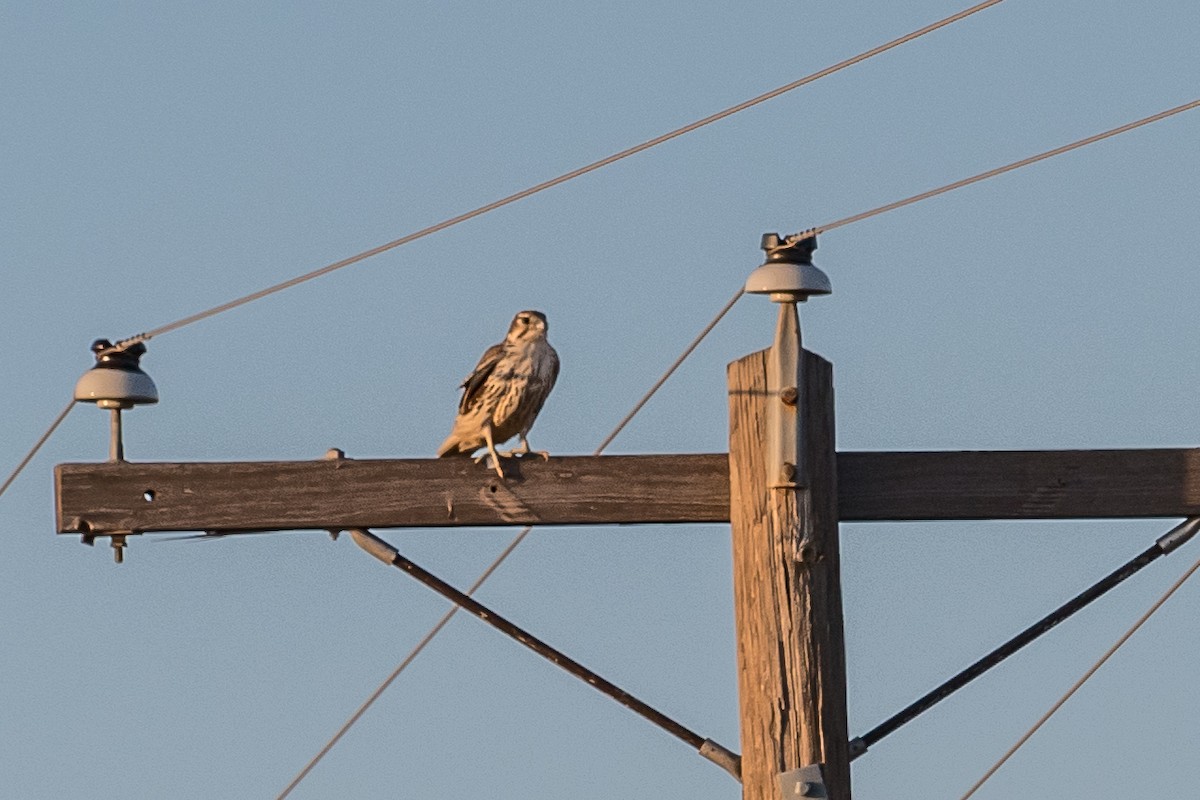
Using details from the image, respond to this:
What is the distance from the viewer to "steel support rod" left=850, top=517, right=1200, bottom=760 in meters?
5.05

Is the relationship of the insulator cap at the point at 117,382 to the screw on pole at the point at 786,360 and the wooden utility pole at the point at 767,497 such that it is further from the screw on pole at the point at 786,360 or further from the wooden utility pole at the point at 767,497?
the screw on pole at the point at 786,360

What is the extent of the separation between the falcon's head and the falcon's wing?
0.06 metres

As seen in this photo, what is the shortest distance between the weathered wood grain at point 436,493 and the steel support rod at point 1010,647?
1.36 feet

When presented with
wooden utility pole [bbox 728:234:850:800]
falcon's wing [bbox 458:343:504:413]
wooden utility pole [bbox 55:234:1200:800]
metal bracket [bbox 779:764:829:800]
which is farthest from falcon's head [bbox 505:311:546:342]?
metal bracket [bbox 779:764:829:800]

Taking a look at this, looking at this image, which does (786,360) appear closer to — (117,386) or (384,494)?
(384,494)

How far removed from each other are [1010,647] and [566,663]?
119 centimetres

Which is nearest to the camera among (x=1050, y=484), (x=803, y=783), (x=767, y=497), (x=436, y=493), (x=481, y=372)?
(x=803, y=783)

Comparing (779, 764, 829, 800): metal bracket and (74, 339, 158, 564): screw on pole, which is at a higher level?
(74, 339, 158, 564): screw on pole

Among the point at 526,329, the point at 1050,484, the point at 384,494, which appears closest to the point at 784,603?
the point at 1050,484

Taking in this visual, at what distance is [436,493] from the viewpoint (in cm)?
526

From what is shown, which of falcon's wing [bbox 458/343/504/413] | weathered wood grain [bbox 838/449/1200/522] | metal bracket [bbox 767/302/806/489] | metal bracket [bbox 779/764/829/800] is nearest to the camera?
metal bracket [bbox 779/764/829/800]

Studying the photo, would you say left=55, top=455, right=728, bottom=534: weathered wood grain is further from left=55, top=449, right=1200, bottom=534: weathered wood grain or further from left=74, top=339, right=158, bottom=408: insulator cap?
left=74, top=339, right=158, bottom=408: insulator cap

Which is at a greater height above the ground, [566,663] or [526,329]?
[526,329]

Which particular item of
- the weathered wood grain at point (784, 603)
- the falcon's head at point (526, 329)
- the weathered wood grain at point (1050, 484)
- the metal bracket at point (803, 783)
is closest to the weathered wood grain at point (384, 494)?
the weathered wood grain at point (784, 603)
